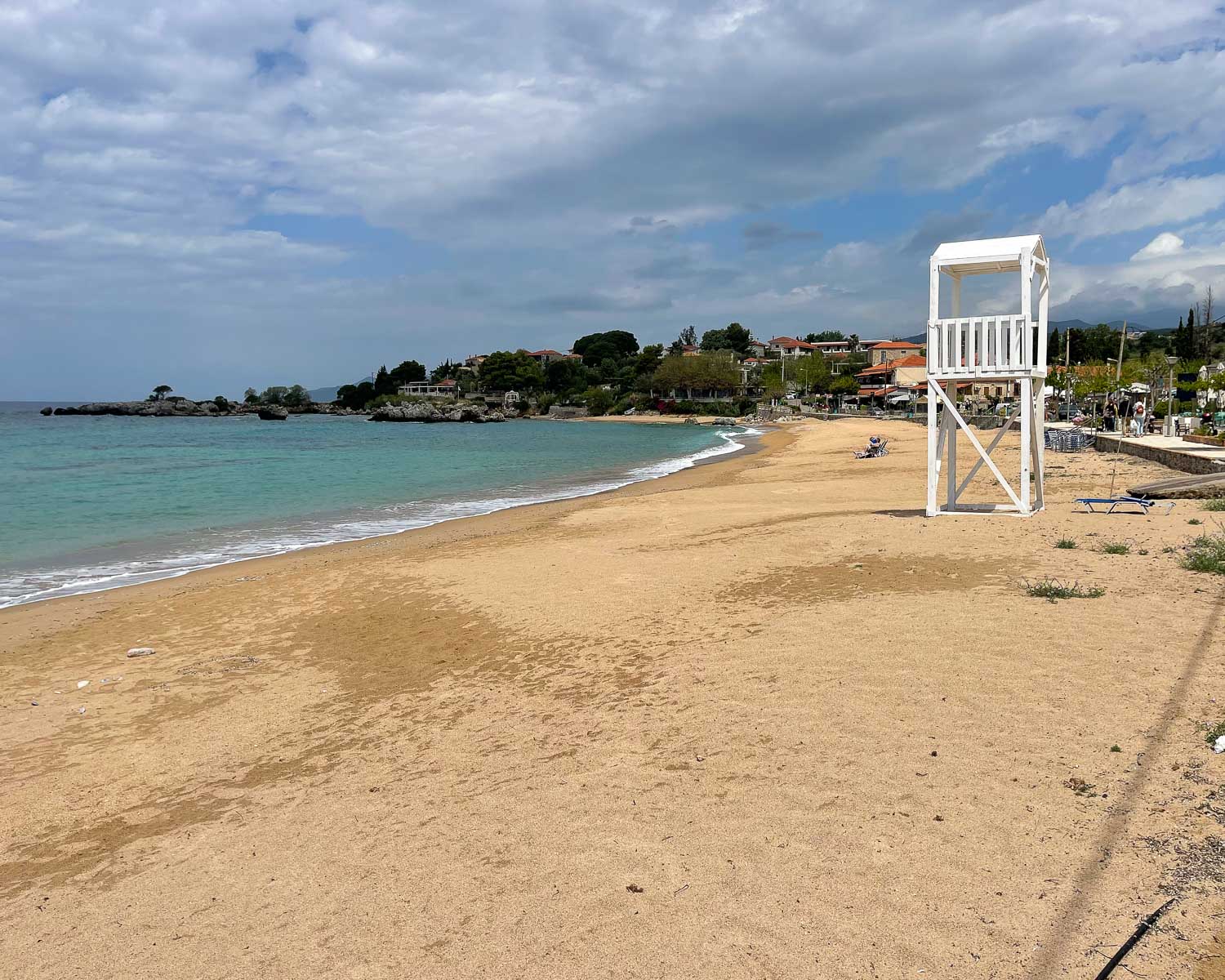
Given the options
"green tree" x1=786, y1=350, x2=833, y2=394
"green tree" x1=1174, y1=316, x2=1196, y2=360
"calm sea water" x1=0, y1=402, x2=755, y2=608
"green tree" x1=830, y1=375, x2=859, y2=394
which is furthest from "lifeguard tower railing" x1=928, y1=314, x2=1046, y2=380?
"green tree" x1=786, y1=350, x2=833, y2=394

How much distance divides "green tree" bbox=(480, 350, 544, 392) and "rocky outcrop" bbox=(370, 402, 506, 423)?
856 inches

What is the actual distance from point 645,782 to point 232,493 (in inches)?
974

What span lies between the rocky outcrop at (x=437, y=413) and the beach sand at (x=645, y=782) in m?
117

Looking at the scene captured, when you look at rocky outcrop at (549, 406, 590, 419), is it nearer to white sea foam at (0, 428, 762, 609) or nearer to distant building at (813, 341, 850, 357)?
distant building at (813, 341, 850, 357)

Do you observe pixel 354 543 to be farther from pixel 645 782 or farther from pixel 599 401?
pixel 599 401

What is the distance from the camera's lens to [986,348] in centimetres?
1167

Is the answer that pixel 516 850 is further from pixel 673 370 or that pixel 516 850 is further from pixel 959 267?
pixel 673 370

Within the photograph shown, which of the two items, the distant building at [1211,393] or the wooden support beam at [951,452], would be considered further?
the distant building at [1211,393]

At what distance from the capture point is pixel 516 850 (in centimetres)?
418

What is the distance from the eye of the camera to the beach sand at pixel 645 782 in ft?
11.3

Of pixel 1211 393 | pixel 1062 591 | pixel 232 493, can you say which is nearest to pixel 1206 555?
pixel 1062 591

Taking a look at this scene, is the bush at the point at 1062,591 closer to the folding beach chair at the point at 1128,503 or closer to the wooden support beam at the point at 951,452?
the folding beach chair at the point at 1128,503

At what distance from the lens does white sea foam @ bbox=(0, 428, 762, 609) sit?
1297cm

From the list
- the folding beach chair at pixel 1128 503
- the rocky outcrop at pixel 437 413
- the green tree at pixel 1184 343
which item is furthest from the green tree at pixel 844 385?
the folding beach chair at pixel 1128 503
